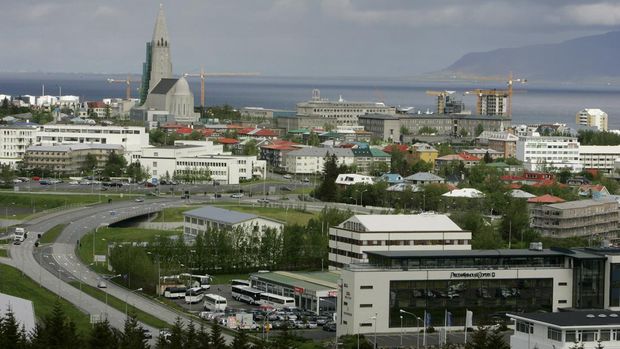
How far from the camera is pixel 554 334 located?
76.4ft

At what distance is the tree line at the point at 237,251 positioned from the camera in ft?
119

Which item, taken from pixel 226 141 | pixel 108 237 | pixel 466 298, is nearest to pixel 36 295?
pixel 466 298

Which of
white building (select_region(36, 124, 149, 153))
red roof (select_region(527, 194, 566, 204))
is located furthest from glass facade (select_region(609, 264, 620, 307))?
white building (select_region(36, 124, 149, 153))

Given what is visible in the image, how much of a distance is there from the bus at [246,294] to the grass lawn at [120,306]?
8.70ft

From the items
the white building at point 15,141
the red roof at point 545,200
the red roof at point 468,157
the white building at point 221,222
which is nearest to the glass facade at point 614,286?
the white building at point 221,222

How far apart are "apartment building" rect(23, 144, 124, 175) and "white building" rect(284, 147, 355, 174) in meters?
8.22

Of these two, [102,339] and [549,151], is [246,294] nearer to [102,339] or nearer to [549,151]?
[102,339]

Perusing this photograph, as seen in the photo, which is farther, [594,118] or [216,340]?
[594,118]

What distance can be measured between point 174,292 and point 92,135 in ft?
124

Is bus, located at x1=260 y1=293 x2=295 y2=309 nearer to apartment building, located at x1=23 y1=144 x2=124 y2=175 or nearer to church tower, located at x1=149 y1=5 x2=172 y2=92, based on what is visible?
apartment building, located at x1=23 y1=144 x2=124 y2=175

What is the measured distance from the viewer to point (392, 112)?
103 m

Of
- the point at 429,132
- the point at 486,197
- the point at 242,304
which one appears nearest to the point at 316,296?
the point at 242,304

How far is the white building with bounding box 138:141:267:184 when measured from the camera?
62219 millimetres

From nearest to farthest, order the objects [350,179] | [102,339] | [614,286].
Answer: [102,339] → [614,286] → [350,179]
